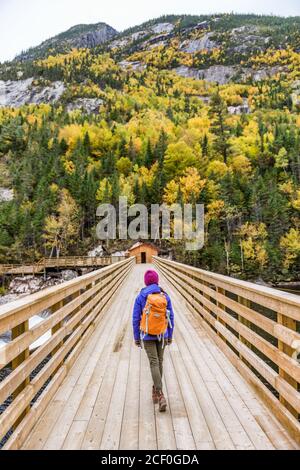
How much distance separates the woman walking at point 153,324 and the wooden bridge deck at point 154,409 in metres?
0.37

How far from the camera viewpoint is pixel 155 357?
12.7 ft

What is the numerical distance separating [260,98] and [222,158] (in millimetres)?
85522

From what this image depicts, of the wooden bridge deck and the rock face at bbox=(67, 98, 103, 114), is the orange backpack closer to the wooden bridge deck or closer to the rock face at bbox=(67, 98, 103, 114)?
the wooden bridge deck

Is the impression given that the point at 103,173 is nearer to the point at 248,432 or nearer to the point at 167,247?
the point at 167,247

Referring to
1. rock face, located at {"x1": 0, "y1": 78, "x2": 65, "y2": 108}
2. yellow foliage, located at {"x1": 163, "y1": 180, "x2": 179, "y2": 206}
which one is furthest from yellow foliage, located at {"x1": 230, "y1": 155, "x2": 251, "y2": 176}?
rock face, located at {"x1": 0, "y1": 78, "x2": 65, "y2": 108}

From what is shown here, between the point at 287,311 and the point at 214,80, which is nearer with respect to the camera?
the point at 287,311

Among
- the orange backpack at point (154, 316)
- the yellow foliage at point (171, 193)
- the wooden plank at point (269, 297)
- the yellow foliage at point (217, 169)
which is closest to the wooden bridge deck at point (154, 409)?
the orange backpack at point (154, 316)

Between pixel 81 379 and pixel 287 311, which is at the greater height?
pixel 287 311

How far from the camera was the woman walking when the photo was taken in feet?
12.4

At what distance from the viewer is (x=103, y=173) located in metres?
71.5

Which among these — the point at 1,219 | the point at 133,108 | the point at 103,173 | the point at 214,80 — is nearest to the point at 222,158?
the point at 103,173

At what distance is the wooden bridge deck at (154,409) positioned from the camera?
2.95m

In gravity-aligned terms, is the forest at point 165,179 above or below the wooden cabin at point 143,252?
above

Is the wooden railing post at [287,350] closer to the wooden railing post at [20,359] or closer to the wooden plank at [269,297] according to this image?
the wooden plank at [269,297]
